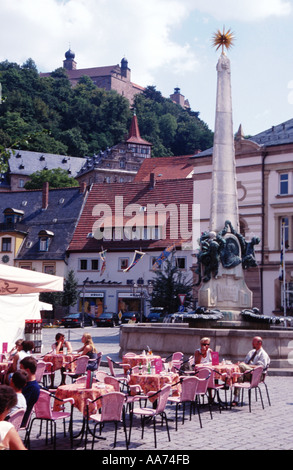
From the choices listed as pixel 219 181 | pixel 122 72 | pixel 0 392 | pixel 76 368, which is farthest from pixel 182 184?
pixel 122 72

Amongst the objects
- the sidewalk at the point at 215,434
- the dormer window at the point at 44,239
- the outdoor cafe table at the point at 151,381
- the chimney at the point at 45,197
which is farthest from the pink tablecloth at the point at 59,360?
the chimney at the point at 45,197

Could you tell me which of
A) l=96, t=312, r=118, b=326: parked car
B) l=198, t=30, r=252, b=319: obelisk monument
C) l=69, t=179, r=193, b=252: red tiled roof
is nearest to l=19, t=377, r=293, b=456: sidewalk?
l=198, t=30, r=252, b=319: obelisk monument

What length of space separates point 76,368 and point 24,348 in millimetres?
2817

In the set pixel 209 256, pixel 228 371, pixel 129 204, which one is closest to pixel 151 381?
pixel 228 371

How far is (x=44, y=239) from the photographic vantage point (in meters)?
55.7

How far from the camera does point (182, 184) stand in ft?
182

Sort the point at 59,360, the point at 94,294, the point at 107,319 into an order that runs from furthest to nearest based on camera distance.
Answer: the point at 94,294, the point at 107,319, the point at 59,360

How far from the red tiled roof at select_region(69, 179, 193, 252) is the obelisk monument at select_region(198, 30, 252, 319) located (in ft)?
98.3

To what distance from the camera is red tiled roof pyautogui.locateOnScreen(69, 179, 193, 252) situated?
5272 cm

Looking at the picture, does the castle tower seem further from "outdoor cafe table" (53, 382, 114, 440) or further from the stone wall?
"outdoor cafe table" (53, 382, 114, 440)

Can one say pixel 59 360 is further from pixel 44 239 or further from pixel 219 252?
pixel 44 239

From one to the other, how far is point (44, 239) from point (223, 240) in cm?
3743
